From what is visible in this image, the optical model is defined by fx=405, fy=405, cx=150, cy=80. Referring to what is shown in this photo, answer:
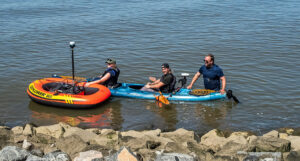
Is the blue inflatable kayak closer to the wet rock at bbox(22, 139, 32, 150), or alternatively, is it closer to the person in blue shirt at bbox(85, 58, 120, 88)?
the person in blue shirt at bbox(85, 58, 120, 88)

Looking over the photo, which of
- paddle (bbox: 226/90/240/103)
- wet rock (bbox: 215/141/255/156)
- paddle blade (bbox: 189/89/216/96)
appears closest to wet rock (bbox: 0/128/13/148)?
wet rock (bbox: 215/141/255/156)

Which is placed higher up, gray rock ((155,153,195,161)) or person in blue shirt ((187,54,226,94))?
person in blue shirt ((187,54,226,94))

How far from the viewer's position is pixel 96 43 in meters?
18.0

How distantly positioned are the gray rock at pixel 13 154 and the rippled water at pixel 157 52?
314cm

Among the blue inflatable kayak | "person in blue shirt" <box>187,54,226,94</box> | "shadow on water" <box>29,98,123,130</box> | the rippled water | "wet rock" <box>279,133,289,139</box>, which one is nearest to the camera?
"wet rock" <box>279,133,289,139</box>

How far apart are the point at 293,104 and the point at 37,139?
7.27 m

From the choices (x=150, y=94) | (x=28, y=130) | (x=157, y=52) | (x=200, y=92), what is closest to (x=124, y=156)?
(x=28, y=130)

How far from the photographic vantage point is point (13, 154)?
7477 millimetres

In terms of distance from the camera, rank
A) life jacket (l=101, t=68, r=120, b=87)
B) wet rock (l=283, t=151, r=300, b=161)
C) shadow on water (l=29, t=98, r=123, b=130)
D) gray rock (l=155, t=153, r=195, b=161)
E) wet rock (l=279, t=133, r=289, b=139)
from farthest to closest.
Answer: life jacket (l=101, t=68, r=120, b=87)
shadow on water (l=29, t=98, r=123, b=130)
wet rock (l=279, t=133, r=289, b=139)
wet rock (l=283, t=151, r=300, b=161)
gray rock (l=155, t=153, r=195, b=161)

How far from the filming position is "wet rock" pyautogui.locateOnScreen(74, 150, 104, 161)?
7379mm

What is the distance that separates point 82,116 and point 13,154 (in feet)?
12.8

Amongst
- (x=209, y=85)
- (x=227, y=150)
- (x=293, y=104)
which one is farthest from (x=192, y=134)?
(x=293, y=104)

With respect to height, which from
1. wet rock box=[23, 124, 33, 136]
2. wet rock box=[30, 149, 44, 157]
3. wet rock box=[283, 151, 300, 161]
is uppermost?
wet rock box=[283, 151, 300, 161]

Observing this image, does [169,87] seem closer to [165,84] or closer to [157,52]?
[165,84]
